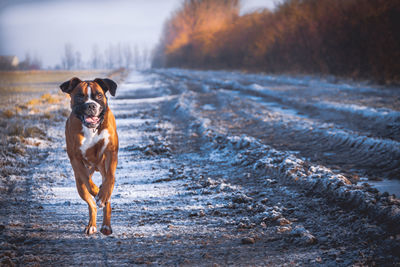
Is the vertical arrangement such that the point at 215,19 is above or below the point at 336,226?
above

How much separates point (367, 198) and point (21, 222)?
3780 mm

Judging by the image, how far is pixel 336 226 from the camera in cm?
384

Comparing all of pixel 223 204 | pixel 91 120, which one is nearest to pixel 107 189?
pixel 91 120

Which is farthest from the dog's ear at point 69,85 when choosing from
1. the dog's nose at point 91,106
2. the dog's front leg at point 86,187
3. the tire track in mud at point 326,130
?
the tire track in mud at point 326,130

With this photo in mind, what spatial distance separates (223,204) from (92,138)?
6.30 feet

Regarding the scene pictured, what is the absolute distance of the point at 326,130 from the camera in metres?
8.55

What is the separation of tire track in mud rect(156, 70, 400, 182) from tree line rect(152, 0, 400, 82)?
5793mm

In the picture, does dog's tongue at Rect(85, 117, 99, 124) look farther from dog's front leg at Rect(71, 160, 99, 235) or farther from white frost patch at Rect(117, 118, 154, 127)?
white frost patch at Rect(117, 118, 154, 127)

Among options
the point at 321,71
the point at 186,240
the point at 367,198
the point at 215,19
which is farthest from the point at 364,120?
the point at 215,19

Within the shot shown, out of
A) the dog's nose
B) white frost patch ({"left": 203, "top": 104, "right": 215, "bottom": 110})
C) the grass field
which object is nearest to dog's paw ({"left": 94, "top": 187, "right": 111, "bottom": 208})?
the dog's nose

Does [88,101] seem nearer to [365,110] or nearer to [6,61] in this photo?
[365,110]

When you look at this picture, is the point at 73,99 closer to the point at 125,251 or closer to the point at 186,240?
the point at 125,251

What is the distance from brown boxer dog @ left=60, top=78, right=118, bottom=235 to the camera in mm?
3477

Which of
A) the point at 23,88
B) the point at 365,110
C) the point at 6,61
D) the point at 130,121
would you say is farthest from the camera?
the point at 23,88
